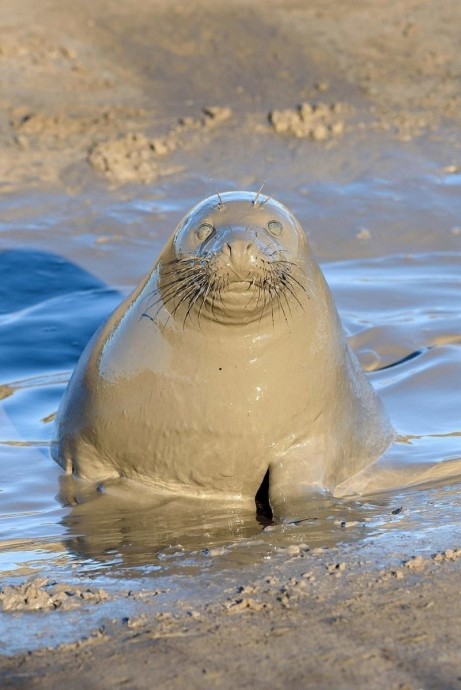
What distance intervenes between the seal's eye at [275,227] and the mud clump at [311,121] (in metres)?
5.72

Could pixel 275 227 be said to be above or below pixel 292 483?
above

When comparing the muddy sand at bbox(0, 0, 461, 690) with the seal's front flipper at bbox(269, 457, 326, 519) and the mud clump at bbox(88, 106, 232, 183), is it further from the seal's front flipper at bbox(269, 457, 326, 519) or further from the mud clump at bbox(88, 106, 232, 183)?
the seal's front flipper at bbox(269, 457, 326, 519)

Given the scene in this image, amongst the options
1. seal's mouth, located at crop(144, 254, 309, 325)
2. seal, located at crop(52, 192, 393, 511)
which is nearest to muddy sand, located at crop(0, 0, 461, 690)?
seal, located at crop(52, 192, 393, 511)

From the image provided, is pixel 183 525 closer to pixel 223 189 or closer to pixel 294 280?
pixel 294 280

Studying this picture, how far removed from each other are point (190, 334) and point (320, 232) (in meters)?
4.38

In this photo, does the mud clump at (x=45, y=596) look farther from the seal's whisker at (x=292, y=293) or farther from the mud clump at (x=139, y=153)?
the mud clump at (x=139, y=153)

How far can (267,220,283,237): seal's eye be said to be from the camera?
5.36m

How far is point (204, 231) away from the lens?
17.4 ft

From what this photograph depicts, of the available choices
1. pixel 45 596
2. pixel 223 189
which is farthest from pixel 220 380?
pixel 223 189

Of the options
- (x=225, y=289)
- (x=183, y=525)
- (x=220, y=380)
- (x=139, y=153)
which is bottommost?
(x=183, y=525)

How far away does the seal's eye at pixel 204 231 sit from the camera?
530 cm

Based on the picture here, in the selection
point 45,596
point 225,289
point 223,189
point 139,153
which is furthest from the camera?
point 139,153

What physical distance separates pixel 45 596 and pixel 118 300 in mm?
4548

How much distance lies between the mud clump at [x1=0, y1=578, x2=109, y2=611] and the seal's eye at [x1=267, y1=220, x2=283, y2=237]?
5.74 ft
